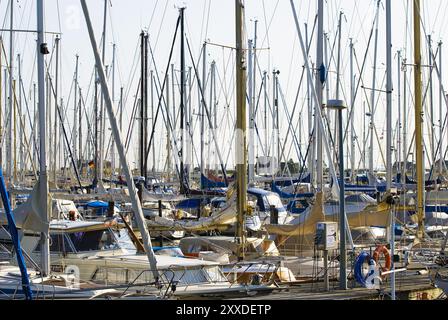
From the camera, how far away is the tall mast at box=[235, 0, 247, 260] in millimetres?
20672

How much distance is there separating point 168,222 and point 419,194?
9.74 meters

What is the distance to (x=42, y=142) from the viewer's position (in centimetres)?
1589

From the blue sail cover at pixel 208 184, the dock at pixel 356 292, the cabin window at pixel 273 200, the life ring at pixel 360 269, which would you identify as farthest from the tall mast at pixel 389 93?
the blue sail cover at pixel 208 184

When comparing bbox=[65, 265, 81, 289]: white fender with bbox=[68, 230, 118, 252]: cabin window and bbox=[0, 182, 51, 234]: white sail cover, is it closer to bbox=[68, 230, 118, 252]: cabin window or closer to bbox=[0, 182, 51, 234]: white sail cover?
bbox=[0, 182, 51, 234]: white sail cover

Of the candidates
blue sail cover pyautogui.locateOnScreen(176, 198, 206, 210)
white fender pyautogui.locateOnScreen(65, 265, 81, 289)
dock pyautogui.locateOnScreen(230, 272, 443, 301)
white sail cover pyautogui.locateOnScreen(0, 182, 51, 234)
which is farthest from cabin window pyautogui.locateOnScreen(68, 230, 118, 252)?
blue sail cover pyautogui.locateOnScreen(176, 198, 206, 210)

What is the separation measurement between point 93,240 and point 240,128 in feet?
14.8

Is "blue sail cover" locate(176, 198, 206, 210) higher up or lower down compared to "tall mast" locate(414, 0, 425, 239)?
lower down

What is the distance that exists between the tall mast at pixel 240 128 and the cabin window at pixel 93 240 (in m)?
3.12

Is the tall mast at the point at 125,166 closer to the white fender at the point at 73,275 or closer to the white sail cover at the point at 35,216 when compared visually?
the white fender at the point at 73,275

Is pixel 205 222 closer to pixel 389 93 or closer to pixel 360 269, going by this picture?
pixel 389 93

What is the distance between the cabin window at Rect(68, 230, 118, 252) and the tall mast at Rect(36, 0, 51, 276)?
3.84 metres

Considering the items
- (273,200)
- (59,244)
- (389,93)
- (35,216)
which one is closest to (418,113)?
(389,93)

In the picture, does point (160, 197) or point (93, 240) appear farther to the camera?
point (160, 197)

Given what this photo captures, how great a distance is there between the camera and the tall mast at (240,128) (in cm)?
2067
